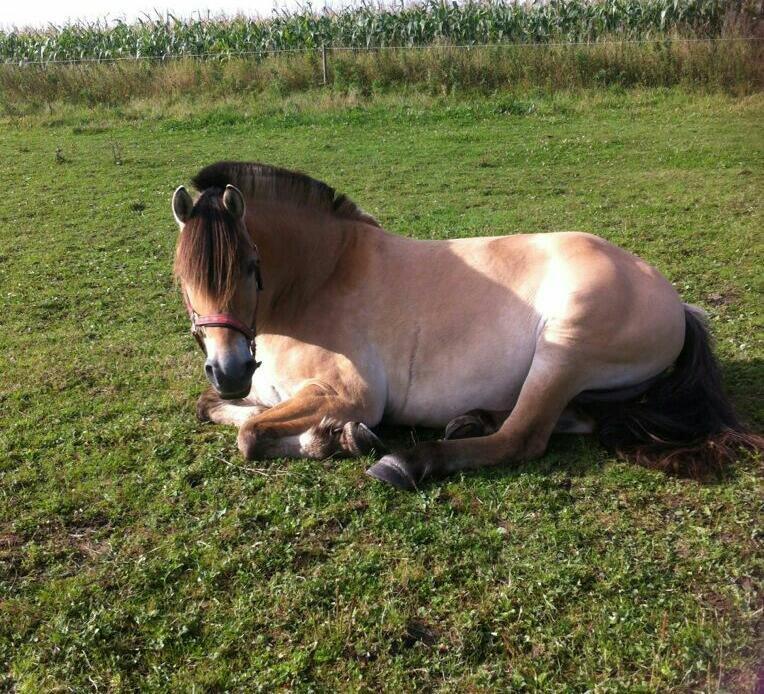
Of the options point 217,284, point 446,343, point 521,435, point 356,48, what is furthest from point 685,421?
point 356,48

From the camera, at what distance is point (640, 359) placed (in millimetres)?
4371

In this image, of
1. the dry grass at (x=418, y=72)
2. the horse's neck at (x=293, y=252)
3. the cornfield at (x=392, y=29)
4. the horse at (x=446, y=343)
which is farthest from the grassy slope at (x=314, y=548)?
the cornfield at (x=392, y=29)

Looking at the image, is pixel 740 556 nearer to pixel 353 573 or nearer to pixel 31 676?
pixel 353 573

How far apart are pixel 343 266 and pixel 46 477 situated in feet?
7.18

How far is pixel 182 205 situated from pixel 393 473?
182 centimetres

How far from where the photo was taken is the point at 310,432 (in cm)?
434

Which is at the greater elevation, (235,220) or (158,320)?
(235,220)

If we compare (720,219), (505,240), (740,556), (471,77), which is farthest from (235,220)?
(471,77)

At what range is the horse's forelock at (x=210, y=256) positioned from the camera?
381 centimetres

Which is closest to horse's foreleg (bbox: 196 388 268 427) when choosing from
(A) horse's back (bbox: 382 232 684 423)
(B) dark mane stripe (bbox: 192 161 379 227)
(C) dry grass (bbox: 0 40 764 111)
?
(A) horse's back (bbox: 382 232 684 423)

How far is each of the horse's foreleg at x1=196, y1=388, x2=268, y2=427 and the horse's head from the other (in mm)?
960

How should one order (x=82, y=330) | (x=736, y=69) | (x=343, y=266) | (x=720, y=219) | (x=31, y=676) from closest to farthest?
1. (x=31, y=676)
2. (x=343, y=266)
3. (x=82, y=330)
4. (x=720, y=219)
5. (x=736, y=69)

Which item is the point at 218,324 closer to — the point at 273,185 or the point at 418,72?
the point at 273,185

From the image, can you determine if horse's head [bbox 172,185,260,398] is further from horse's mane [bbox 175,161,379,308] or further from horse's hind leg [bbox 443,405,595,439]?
horse's hind leg [bbox 443,405,595,439]
